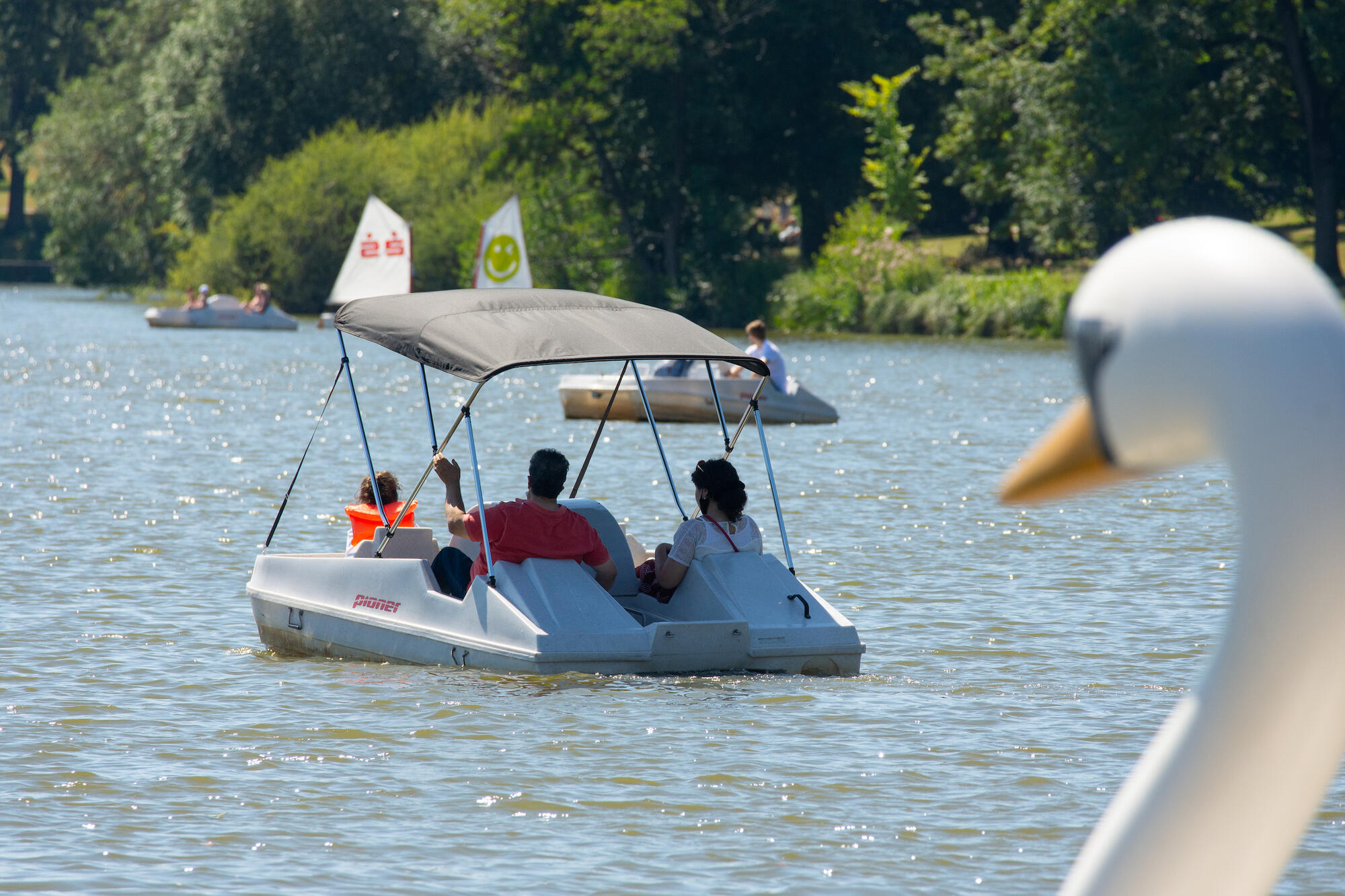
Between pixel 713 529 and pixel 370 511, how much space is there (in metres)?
2.50

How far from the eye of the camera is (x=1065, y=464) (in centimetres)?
270

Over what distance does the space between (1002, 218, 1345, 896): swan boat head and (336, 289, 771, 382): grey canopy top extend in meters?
7.55

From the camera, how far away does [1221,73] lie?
5344 centimetres

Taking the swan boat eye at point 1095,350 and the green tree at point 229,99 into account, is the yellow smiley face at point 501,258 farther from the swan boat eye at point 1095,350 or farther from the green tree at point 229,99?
the swan boat eye at point 1095,350

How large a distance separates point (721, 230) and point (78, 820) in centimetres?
5598

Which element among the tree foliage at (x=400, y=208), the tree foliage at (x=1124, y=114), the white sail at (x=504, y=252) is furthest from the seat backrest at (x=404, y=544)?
the tree foliage at (x=400, y=208)

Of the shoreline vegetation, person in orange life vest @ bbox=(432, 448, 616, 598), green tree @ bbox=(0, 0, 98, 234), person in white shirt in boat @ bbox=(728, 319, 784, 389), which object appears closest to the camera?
person in orange life vest @ bbox=(432, 448, 616, 598)

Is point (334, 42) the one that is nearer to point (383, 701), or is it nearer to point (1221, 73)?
point (1221, 73)

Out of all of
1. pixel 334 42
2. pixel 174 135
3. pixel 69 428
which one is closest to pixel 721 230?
pixel 334 42

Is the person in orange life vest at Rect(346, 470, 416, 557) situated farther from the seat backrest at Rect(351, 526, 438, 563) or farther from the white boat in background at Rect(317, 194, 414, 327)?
the white boat in background at Rect(317, 194, 414, 327)

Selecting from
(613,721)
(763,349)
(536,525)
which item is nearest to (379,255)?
(763,349)

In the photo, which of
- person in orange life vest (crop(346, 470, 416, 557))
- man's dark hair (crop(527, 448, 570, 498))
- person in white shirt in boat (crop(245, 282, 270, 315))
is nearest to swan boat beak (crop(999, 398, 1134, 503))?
man's dark hair (crop(527, 448, 570, 498))

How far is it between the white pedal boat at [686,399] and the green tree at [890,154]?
3201 cm

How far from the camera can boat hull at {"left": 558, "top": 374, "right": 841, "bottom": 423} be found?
28.6 metres
